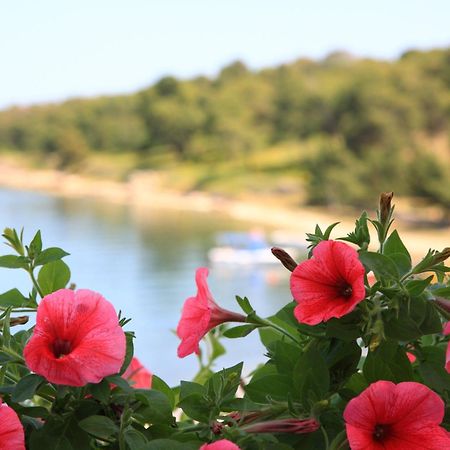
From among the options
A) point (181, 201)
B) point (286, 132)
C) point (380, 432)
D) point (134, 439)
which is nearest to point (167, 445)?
point (134, 439)

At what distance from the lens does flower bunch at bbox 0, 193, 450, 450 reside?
411mm

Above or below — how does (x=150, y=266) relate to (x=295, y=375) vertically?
below

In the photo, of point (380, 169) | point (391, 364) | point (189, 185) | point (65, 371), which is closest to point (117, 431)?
point (65, 371)

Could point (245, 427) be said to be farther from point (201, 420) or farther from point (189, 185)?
point (189, 185)

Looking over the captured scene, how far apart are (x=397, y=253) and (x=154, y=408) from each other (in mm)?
170

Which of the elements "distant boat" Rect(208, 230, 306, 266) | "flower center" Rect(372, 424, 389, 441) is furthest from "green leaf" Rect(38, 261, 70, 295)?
"distant boat" Rect(208, 230, 306, 266)

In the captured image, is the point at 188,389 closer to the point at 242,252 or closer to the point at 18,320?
the point at 18,320

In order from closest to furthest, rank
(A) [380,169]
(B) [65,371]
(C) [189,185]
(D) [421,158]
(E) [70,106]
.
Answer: (B) [65,371], (D) [421,158], (A) [380,169], (C) [189,185], (E) [70,106]

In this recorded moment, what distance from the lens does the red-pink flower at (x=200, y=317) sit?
0.51 metres

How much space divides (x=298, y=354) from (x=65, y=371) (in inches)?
5.9

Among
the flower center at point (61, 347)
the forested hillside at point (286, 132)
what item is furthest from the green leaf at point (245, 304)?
the forested hillside at point (286, 132)

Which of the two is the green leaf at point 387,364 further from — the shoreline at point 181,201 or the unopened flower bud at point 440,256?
the shoreline at point 181,201

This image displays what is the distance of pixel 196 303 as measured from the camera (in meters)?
0.53

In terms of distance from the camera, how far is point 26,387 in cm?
41
